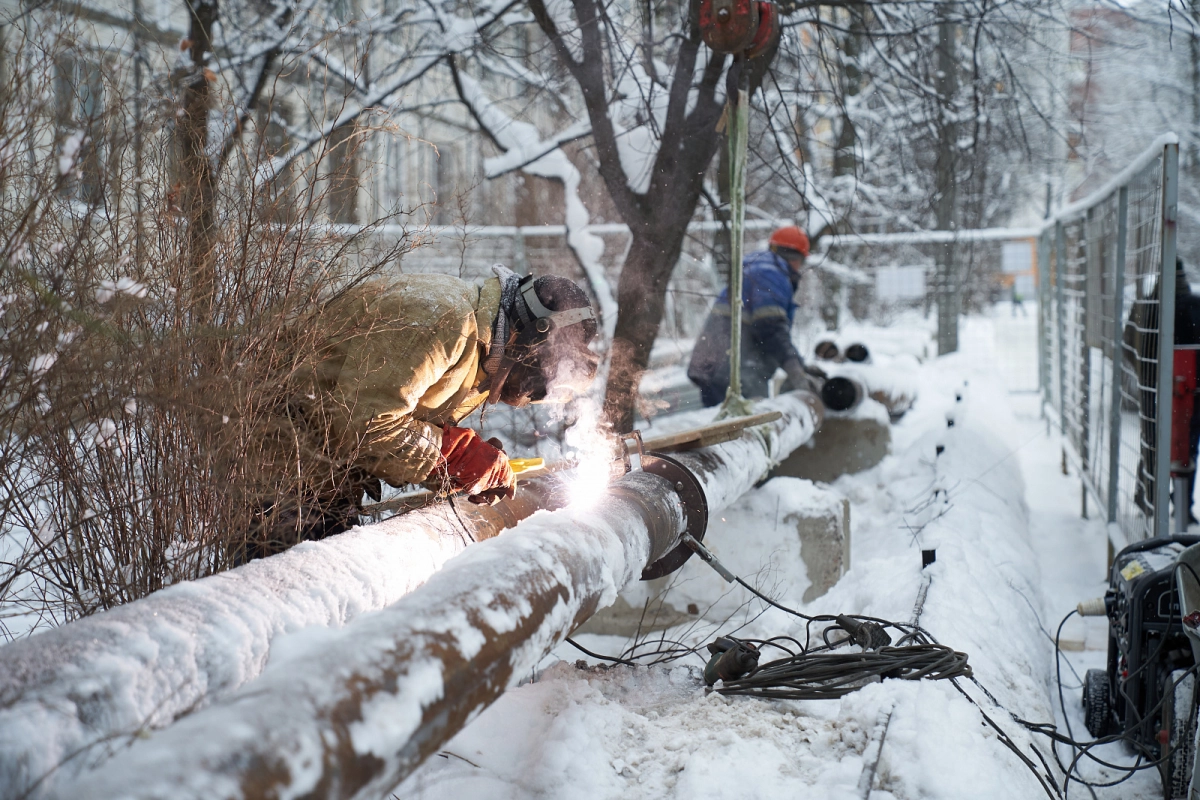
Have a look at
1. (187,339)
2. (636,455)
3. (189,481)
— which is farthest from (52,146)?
(636,455)

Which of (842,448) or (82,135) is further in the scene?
(842,448)

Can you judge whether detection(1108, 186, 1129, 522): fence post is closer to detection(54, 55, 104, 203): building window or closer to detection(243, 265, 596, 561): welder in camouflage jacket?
detection(243, 265, 596, 561): welder in camouflage jacket

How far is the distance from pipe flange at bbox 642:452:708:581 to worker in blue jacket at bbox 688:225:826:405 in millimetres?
3017

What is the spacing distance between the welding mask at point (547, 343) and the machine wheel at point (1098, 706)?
2.41m

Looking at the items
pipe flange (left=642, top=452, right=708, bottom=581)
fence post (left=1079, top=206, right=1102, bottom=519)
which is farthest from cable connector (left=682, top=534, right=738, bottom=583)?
fence post (left=1079, top=206, right=1102, bottom=519)

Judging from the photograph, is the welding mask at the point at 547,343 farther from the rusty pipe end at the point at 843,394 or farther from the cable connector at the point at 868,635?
the rusty pipe end at the point at 843,394

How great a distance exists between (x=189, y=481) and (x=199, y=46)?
4.66 metres

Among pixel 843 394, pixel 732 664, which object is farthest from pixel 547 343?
pixel 843 394

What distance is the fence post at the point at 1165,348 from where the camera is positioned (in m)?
4.11

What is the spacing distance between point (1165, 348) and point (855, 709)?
2.82 metres

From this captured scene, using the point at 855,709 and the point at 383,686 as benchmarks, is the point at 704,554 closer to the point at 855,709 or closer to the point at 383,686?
the point at 855,709

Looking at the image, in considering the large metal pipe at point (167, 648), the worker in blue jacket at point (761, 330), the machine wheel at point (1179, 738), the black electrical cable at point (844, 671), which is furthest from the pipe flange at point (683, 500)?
the worker in blue jacket at point (761, 330)

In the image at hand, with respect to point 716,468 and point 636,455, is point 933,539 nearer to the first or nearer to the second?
point 716,468

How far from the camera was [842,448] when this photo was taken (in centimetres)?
690
